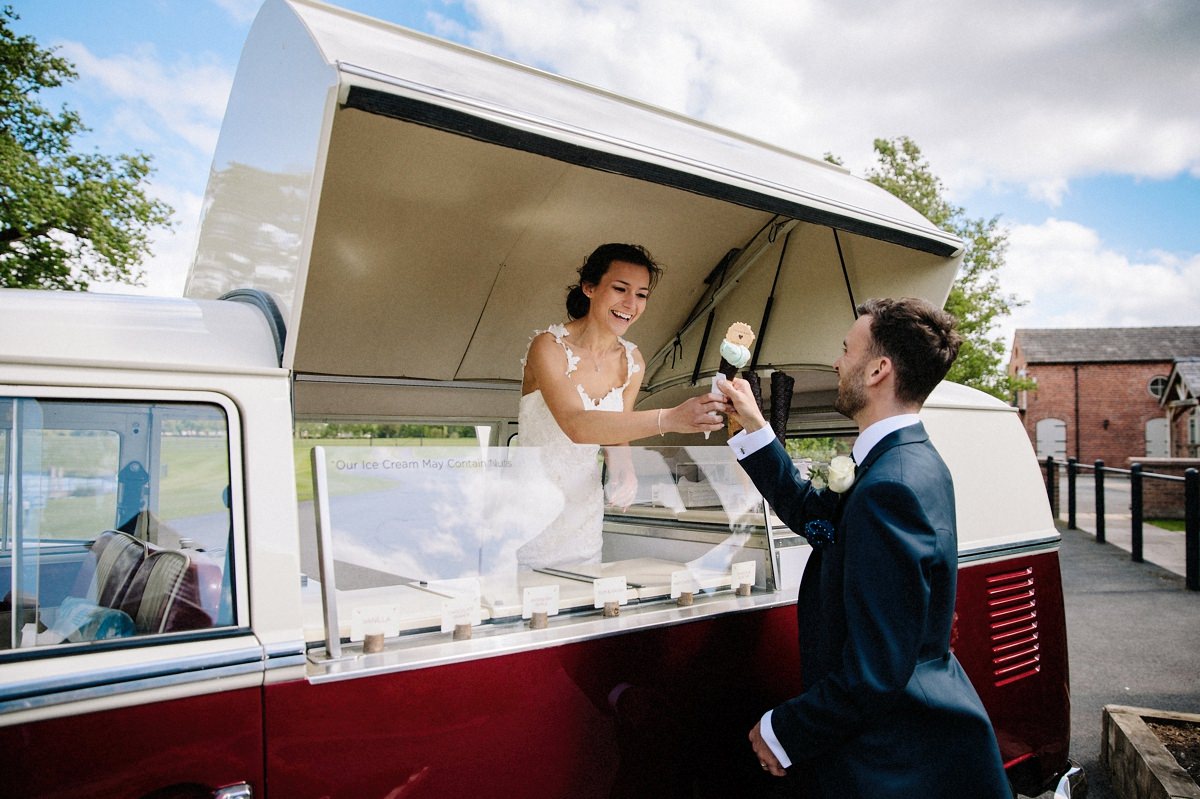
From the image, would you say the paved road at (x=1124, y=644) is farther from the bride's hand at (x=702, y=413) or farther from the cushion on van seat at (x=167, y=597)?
the cushion on van seat at (x=167, y=597)

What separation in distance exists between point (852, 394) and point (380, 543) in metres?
1.37

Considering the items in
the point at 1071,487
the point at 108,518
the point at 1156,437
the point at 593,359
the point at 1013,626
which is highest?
the point at 593,359

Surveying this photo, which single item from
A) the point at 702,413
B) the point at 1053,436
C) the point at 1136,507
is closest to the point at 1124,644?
the point at 1136,507

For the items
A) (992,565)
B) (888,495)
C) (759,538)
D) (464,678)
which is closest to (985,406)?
(992,565)

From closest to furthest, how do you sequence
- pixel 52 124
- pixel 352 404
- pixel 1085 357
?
pixel 352 404
pixel 52 124
pixel 1085 357

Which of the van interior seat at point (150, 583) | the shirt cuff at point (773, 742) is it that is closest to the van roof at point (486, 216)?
the van interior seat at point (150, 583)

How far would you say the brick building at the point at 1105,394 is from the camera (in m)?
42.8

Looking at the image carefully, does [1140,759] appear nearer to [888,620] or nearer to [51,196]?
[888,620]

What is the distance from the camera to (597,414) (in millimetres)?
2967

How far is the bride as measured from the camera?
262 centimetres

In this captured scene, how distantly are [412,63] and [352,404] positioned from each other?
3.12 metres

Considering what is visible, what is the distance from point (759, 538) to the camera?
111 inches

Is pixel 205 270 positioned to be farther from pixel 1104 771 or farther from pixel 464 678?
pixel 1104 771

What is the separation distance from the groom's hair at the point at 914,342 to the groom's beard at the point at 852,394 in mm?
94
